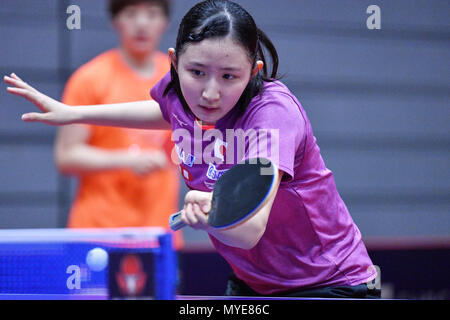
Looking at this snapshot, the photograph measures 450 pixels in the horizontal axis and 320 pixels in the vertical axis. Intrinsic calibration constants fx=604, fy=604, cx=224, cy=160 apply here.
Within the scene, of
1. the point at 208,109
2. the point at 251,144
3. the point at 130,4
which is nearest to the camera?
the point at 251,144

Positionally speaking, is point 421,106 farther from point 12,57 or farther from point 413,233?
point 12,57

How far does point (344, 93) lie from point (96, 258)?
1.69m

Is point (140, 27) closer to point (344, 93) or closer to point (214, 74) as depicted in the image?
point (344, 93)

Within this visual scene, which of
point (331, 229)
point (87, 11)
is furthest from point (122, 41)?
point (331, 229)

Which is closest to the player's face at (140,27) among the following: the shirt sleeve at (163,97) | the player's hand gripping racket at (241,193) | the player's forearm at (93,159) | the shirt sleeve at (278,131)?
the player's forearm at (93,159)

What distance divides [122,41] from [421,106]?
53.3 inches

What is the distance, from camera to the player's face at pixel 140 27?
98.0 inches

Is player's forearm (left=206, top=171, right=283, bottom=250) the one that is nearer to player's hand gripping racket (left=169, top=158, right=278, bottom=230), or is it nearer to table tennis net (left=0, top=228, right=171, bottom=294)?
player's hand gripping racket (left=169, top=158, right=278, bottom=230)

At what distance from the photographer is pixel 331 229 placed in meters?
1.50

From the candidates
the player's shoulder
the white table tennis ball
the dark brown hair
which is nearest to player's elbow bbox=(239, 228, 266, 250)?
the player's shoulder

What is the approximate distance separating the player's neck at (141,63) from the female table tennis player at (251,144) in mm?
941

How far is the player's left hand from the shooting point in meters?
1.13

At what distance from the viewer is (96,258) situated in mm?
1577

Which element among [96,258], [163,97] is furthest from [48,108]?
[96,258]
